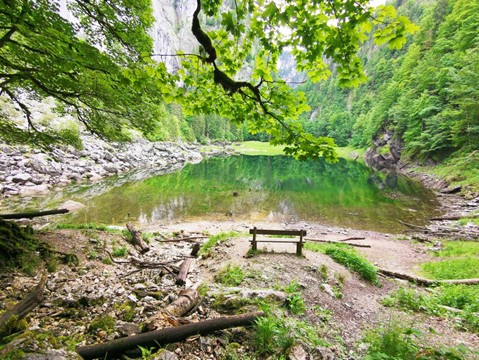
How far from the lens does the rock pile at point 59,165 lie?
20.9 meters

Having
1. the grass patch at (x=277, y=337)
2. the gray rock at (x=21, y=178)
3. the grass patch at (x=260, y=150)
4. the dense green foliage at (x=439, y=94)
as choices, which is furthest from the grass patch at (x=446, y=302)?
the grass patch at (x=260, y=150)

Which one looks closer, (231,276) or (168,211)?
(231,276)

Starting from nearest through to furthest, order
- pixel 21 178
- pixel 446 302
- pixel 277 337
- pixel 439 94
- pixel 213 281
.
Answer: pixel 277 337 → pixel 446 302 → pixel 213 281 → pixel 21 178 → pixel 439 94

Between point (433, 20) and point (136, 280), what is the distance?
2937 inches

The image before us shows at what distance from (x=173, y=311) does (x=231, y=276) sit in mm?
2822

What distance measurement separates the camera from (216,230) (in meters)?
16.8

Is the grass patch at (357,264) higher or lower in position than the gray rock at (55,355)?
lower

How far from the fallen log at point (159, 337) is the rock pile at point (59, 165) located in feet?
29.6

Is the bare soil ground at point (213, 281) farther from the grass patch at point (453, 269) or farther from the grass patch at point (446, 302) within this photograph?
the grass patch at point (453, 269)

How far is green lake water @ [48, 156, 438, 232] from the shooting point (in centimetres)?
1940

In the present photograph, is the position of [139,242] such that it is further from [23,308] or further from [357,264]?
[357,264]

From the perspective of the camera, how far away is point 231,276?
713 cm

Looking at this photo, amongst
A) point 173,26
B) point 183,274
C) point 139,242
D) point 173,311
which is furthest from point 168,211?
point 173,26

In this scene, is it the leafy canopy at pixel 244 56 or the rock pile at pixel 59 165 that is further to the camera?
the rock pile at pixel 59 165
